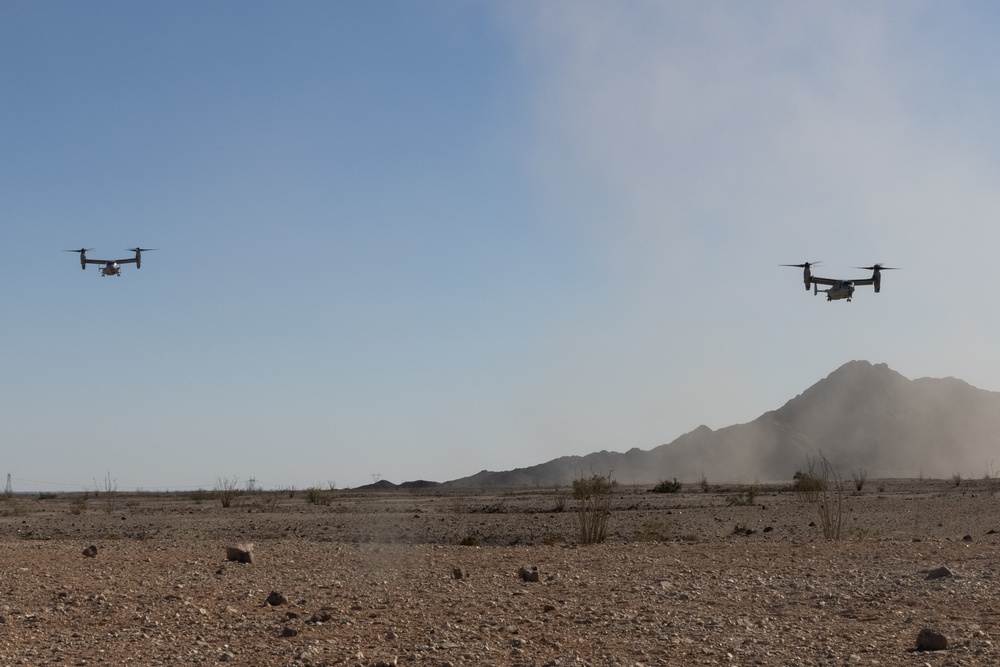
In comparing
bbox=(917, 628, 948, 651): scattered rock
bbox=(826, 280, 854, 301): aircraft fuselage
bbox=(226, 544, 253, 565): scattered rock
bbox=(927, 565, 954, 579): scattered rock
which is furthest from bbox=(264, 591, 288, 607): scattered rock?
bbox=(826, 280, 854, 301): aircraft fuselage

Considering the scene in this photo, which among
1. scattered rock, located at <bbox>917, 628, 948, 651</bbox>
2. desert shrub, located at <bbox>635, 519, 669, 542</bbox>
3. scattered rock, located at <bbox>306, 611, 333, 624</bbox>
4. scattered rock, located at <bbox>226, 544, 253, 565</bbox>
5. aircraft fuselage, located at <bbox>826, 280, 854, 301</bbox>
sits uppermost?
aircraft fuselage, located at <bbox>826, 280, 854, 301</bbox>

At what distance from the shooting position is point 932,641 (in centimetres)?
1037

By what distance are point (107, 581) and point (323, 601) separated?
4.13m

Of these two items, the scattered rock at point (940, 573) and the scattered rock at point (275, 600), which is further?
the scattered rock at point (940, 573)

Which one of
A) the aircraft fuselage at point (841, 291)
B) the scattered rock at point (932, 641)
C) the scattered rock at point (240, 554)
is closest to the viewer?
the scattered rock at point (932, 641)

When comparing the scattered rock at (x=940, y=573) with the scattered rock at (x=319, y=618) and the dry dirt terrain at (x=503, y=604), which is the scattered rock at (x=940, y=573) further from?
the scattered rock at (x=319, y=618)

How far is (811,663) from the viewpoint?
9922mm

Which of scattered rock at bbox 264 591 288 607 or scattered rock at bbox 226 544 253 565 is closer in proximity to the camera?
scattered rock at bbox 264 591 288 607

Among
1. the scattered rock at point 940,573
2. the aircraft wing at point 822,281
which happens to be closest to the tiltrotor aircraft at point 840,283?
the aircraft wing at point 822,281

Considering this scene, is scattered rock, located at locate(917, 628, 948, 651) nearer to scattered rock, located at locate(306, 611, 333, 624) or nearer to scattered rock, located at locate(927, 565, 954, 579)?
scattered rock, located at locate(927, 565, 954, 579)

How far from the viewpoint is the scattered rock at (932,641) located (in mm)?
10359

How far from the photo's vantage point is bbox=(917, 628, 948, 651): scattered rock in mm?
10359

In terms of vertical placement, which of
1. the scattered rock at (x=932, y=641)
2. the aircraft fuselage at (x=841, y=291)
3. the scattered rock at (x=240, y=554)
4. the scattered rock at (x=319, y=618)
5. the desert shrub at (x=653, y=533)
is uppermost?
the aircraft fuselage at (x=841, y=291)

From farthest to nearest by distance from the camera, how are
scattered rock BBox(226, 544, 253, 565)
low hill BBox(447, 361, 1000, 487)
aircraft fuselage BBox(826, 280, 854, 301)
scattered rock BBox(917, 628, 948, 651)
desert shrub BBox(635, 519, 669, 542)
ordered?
1. low hill BBox(447, 361, 1000, 487)
2. aircraft fuselage BBox(826, 280, 854, 301)
3. desert shrub BBox(635, 519, 669, 542)
4. scattered rock BBox(226, 544, 253, 565)
5. scattered rock BBox(917, 628, 948, 651)
